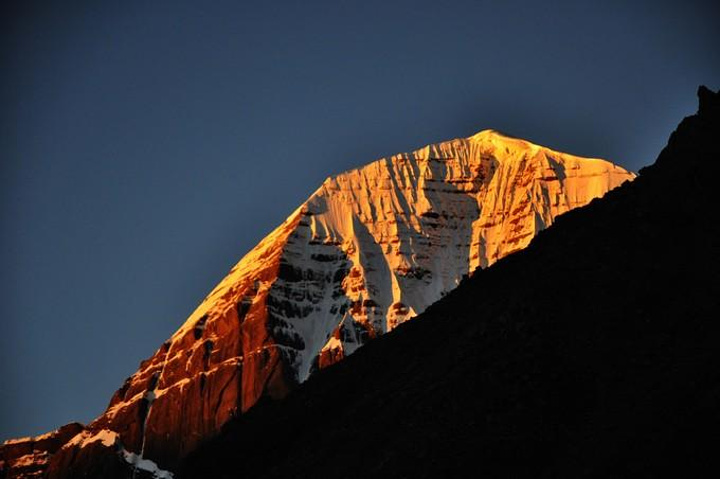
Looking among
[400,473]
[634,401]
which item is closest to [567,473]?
[634,401]

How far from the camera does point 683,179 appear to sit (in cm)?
7738

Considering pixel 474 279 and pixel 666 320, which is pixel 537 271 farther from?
pixel 474 279

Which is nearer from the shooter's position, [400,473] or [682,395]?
[682,395]

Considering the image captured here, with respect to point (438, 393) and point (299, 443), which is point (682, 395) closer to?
point (438, 393)

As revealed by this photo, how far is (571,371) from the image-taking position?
212 ft

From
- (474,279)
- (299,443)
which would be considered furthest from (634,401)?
(474,279)

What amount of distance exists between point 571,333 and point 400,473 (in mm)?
11134

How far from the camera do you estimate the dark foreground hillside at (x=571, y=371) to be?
57.3 meters

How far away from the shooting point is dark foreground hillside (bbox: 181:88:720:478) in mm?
57344

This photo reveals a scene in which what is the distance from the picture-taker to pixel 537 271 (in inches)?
2980

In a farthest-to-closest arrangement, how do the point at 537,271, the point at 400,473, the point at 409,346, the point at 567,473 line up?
the point at 409,346
the point at 537,271
the point at 400,473
the point at 567,473

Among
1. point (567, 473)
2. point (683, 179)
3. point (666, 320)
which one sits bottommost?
point (567, 473)

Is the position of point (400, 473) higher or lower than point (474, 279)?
lower

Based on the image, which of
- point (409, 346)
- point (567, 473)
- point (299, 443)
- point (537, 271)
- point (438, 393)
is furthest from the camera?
point (409, 346)
